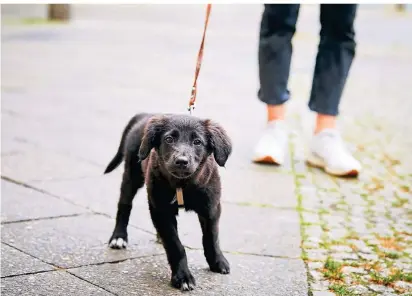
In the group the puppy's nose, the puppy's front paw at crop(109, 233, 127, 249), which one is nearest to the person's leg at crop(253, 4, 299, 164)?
the puppy's front paw at crop(109, 233, 127, 249)

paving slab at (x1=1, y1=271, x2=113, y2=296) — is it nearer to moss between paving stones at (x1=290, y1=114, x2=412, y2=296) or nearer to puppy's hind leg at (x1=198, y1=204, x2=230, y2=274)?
puppy's hind leg at (x1=198, y1=204, x2=230, y2=274)

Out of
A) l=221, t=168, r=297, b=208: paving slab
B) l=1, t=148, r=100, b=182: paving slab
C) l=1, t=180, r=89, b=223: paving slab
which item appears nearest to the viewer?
l=1, t=180, r=89, b=223: paving slab

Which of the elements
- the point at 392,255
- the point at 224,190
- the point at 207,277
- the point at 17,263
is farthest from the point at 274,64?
the point at 17,263

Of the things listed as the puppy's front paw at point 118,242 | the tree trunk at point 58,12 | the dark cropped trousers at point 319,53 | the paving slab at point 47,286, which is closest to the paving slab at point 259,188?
the dark cropped trousers at point 319,53

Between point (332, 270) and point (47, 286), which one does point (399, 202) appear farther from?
point (47, 286)

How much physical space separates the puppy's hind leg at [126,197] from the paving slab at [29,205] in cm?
60

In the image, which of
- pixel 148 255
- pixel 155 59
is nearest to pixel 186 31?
pixel 155 59

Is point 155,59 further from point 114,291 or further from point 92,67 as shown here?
point 114,291

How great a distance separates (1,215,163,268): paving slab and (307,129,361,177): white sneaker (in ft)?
6.34

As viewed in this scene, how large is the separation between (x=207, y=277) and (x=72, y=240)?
0.82m

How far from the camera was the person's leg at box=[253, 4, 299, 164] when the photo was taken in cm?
572

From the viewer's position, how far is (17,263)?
12.0ft

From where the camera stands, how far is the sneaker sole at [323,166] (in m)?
5.69

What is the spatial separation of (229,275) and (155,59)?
27.2 ft
